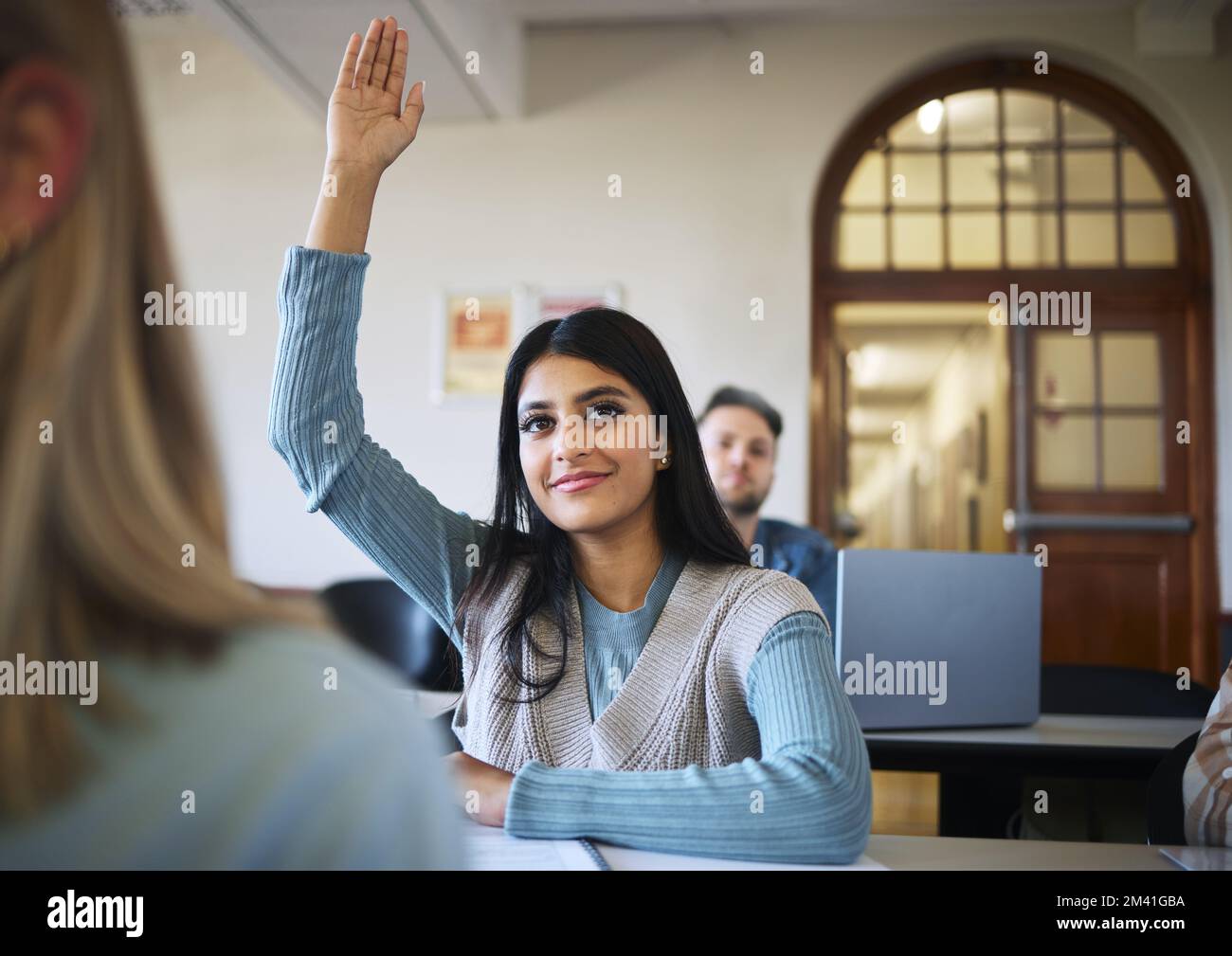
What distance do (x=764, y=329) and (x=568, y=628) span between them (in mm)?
3225

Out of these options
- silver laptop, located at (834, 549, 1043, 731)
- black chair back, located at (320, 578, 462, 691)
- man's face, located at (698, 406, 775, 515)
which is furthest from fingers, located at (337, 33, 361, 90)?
man's face, located at (698, 406, 775, 515)

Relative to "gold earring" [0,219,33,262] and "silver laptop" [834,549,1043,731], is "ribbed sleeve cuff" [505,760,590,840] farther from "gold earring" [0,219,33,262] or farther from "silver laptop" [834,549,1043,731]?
"silver laptop" [834,549,1043,731]

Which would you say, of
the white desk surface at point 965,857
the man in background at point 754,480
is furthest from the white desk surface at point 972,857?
the man in background at point 754,480

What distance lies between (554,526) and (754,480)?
1.60 meters

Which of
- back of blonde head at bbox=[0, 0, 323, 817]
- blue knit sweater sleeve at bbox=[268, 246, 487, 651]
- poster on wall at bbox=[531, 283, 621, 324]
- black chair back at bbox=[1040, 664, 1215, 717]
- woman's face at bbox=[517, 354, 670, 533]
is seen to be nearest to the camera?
back of blonde head at bbox=[0, 0, 323, 817]

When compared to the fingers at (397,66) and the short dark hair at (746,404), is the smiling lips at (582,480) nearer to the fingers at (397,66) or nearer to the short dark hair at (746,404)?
the fingers at (397,66)

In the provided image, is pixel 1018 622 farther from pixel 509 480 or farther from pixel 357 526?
pixel 357 526

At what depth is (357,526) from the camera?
52.1 inches

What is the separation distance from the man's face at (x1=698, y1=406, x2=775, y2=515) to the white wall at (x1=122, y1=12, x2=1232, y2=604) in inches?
51.0

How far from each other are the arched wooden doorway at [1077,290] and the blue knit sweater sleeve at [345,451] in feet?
10.3

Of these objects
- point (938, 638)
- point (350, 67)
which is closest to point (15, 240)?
point (350, 67)

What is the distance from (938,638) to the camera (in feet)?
6.15

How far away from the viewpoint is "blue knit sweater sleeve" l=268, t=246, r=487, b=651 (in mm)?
1130
